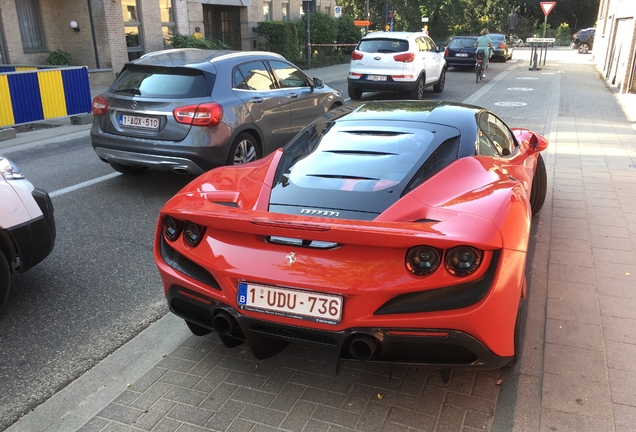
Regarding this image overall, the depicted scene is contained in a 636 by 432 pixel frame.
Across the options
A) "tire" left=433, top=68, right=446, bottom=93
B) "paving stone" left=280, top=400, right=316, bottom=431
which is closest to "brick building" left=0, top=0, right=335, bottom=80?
"tire" left=433, top=68, right=446, bottom=93

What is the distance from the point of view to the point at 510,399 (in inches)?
110

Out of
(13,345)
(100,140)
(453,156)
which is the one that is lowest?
(13,345)

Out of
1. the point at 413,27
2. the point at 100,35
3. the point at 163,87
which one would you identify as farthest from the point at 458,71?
the point at 413,27

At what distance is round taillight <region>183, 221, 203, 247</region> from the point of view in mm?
2811

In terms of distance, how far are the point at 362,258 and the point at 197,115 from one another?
4.11 metres

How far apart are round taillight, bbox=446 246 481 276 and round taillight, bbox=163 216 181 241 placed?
56.6 inches

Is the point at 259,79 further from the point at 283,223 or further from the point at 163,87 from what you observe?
the point at 283,223

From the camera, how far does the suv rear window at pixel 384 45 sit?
1467 cm

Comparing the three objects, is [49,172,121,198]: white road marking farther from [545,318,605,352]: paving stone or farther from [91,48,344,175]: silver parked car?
[545,318,605,352]: paving stone

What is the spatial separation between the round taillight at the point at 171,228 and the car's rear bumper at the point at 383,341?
40 centimetres

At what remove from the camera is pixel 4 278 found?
3543 millimetres

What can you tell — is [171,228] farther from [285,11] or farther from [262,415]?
[285,11]

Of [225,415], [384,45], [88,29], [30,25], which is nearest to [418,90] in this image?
[384,45]

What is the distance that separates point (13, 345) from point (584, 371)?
11.2ft
